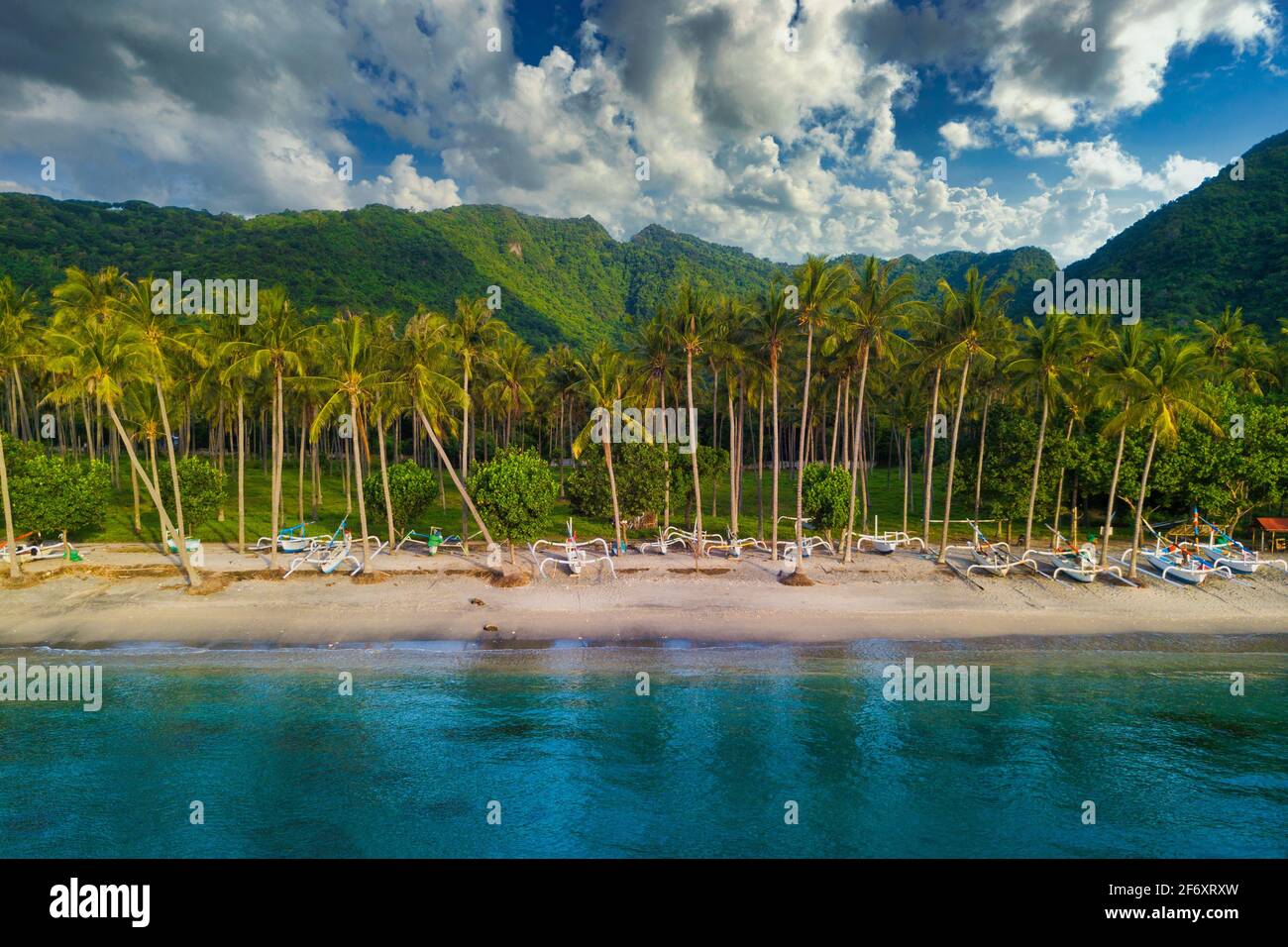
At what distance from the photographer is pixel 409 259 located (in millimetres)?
121500

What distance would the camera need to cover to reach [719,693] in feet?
65.4

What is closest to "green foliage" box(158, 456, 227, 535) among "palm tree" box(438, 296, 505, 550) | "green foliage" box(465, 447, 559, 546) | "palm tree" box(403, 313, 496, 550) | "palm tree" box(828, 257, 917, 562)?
"palm tree" box(438, 296, 505, 550)

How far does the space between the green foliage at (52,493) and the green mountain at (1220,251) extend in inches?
3329

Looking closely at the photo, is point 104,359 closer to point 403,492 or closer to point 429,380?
point 429,380

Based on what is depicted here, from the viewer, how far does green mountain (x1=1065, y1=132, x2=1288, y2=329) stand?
63.9 meters

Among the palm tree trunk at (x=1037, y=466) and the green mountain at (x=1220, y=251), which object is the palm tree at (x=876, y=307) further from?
the green mountain at (x=1220, y=251)

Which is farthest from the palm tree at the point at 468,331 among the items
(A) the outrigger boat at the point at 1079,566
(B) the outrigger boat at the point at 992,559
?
(A) the outrigger boat at the point at 1079,566

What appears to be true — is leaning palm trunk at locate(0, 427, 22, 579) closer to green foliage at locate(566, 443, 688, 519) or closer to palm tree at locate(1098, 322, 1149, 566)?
green foliage at locate(566, 443, 688, 519)

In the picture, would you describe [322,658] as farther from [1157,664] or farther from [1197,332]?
[1197,332]

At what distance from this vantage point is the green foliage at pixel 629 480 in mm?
35938

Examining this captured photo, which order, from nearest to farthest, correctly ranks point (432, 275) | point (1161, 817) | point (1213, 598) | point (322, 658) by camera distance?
point (1161, 817) < point (322, 658) < point (1213, 598) < point (432, 275)

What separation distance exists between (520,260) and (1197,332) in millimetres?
129341

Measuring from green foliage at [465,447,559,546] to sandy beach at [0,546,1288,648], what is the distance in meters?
1.95
